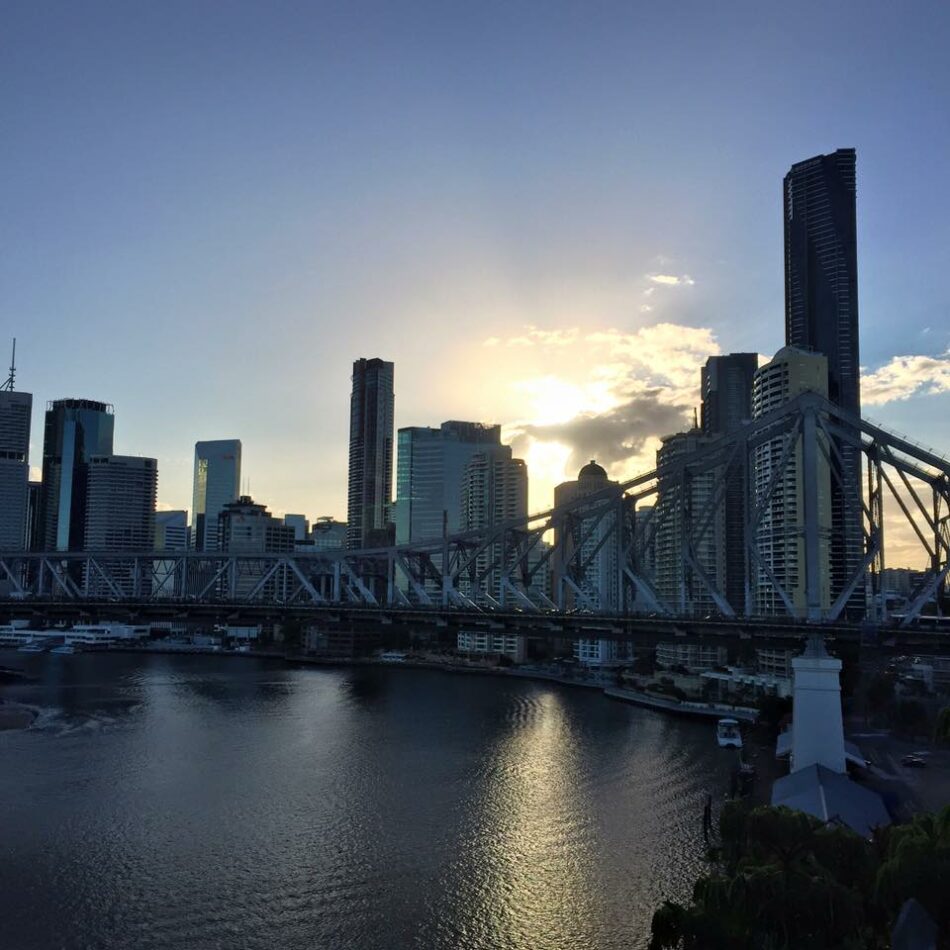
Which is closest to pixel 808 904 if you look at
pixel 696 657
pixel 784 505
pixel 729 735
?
pixel 729 735

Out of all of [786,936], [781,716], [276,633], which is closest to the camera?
[786,936]

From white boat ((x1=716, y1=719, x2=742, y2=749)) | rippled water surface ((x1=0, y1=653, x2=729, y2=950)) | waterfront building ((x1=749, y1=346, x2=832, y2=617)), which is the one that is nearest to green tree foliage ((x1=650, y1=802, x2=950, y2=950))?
rippled water surface ((x1=0, y1=653, x2=729, y2=950))

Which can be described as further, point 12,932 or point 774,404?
point 774,404

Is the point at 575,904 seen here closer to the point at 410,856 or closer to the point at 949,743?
the point at 410,856

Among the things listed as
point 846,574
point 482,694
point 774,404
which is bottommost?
point 482,694

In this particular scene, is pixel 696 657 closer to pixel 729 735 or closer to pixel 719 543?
pixel 719 543

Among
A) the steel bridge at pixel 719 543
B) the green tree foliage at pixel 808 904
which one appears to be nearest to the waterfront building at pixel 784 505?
the steel bridge at pixel 719 543

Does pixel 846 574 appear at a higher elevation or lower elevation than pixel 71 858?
higher

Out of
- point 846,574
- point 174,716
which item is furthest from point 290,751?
point 846,574
